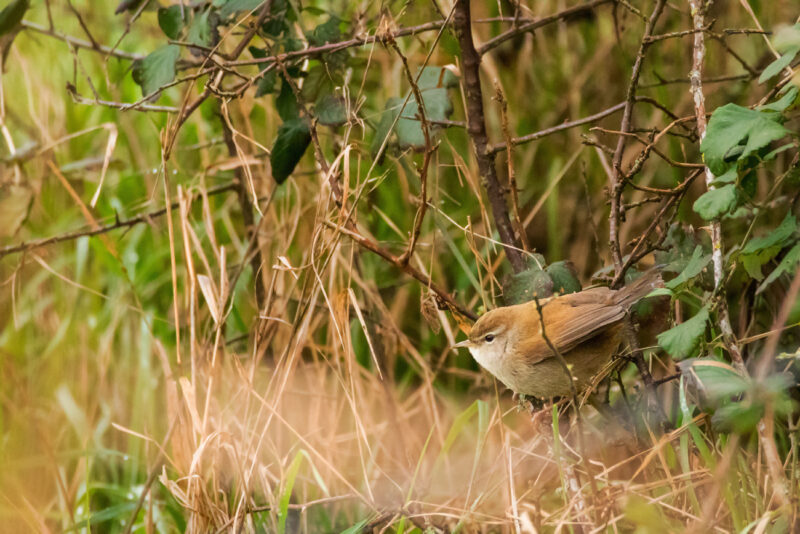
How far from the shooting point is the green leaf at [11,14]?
2.20 meters

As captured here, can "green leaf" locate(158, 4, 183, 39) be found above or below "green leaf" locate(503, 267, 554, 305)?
above

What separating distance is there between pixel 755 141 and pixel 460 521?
1.09m

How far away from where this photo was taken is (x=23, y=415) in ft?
9.32

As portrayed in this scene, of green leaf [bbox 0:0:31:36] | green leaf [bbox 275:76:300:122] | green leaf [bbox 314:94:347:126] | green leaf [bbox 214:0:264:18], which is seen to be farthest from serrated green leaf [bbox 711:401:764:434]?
green leaf [bbox 0:0:31:36]

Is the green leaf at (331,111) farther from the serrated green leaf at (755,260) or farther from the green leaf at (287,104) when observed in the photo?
the serrated green leaf at (755,260)

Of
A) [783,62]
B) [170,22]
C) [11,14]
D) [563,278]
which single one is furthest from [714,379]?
[11,14]

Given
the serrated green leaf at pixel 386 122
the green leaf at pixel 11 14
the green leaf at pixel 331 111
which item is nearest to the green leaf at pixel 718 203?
the serrated green leaf at pixel 386 122

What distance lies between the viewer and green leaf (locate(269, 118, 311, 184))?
223cm

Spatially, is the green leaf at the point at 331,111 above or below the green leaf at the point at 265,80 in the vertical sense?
below

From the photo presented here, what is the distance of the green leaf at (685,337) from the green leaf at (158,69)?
4.42 feet

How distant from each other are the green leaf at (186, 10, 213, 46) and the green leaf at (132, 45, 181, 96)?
0.05 m

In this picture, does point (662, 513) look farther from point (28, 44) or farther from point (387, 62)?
point (28, 44)

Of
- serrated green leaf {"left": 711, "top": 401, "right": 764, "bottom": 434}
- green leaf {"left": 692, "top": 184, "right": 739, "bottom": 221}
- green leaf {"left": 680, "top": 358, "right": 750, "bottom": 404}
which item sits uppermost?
green leaf {"left": 692, "top": 184, "right": 739, "bottom": 221}

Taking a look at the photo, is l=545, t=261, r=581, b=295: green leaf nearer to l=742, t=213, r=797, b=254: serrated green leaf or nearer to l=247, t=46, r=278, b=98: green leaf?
l=742, t=213, r=797, b=254: serrated green leaf
